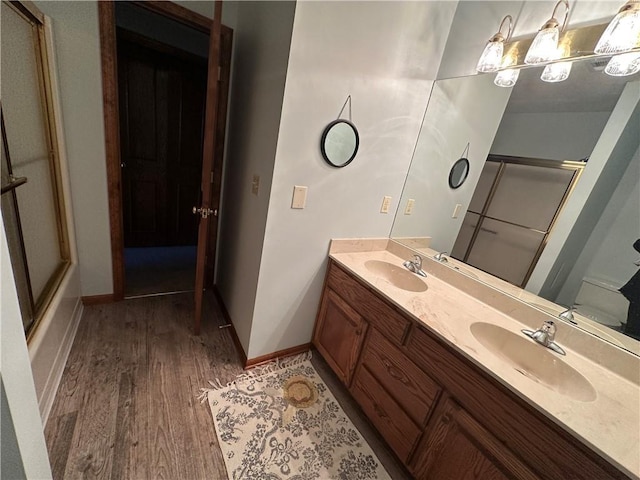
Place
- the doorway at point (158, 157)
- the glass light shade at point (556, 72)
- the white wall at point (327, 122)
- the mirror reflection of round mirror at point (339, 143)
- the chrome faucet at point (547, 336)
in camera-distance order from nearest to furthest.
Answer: the chrome faucet at point (547, 336) → the glass light shade at point (556, 72) → the white wall at point (327, 122) → the mirror reflection of round mirror at point (339, 143) → the doorway at point (158, 157)

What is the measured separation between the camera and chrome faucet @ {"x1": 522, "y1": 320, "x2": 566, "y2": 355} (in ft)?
3.58

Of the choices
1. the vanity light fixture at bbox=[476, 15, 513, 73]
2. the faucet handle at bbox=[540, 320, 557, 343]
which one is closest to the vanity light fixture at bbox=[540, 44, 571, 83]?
the vanity light fixture at bbox=[476, 15, 513, 73]

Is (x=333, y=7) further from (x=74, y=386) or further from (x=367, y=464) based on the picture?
(x=74, y=386)

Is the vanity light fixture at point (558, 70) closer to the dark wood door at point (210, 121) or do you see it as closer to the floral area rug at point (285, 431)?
the dark wood door at point (210, 121)

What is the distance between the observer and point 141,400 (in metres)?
1.41

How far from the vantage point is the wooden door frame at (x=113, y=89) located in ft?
5.27

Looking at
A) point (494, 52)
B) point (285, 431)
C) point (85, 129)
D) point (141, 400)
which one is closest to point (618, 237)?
point (494, 52)

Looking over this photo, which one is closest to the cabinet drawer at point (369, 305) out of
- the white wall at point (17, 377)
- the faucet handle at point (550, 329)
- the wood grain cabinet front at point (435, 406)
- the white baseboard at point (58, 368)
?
the wood grain cabinet front at point (435, 406)

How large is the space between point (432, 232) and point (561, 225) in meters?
0.69

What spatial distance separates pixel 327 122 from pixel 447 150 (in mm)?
859

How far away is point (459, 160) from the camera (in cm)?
169

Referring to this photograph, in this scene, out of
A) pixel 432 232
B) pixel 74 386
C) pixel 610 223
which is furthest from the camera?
pixel 432 232

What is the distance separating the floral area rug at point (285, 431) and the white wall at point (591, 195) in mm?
1226

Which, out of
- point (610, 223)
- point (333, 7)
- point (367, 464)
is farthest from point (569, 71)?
point (367, 464)
